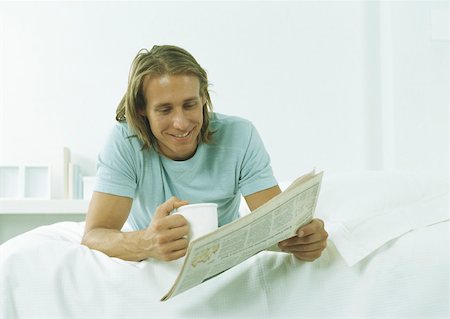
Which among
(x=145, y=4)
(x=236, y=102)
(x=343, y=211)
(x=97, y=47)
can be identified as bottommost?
(x=343, y=211)

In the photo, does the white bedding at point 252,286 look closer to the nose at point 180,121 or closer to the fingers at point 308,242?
the fingers at point 308,242

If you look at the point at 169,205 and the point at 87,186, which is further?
the point at 87,186

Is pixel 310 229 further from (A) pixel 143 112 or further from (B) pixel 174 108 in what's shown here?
(A) pixel 143 112

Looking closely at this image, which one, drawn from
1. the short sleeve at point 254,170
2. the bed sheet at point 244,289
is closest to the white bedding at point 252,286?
the bed sheet at point 244,289

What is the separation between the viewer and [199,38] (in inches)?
103

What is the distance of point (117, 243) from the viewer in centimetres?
102

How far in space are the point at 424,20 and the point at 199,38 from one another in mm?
1014

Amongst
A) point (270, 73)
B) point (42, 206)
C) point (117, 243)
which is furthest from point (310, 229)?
point (270, 73)

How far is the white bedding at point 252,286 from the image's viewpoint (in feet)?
2.99

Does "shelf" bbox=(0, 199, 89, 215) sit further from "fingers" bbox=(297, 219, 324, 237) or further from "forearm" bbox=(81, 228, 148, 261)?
"fingers" bbox=(297, 219, 324, 237)

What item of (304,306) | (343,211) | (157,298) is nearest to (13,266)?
(157,298)

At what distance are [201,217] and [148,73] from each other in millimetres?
467

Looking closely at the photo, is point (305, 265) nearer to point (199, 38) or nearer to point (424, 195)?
point (424, 195)

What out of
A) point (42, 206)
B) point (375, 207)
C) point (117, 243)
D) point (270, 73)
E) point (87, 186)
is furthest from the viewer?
point (270, 73)
